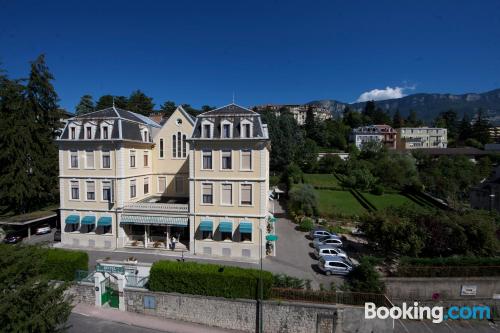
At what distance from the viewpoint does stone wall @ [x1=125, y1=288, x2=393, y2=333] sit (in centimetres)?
1689

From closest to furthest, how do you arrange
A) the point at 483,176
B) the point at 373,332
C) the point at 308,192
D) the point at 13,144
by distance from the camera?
the point at 373,332
the point at 13,144
the point at 308,192
the point at 483,176

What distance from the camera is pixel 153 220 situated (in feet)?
89.0

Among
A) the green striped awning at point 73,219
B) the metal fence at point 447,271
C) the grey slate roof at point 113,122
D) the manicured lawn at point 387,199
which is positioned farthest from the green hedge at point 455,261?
the green striped awning at point 73,219

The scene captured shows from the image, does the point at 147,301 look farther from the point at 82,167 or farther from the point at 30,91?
the point at 30,91

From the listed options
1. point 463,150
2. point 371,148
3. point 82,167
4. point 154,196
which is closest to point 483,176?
point 371,148

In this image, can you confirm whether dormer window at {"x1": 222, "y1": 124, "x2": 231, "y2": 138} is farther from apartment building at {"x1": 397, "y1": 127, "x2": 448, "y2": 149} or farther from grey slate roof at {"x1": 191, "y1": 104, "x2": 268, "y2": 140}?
apartment building at {"x1": 397, "y1": 127, "x2": 448, "y2": 149}

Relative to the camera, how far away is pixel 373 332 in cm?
1706

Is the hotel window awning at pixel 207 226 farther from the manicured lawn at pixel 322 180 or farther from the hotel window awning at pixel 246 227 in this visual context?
the manicured lawn at pixel 322 180

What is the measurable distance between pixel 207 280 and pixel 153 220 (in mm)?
11688

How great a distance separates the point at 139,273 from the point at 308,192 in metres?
25.8

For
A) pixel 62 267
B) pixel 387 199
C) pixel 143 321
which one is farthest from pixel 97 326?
pixel 387 199

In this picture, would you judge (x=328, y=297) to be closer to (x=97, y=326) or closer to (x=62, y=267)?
(x=97, y=326)
